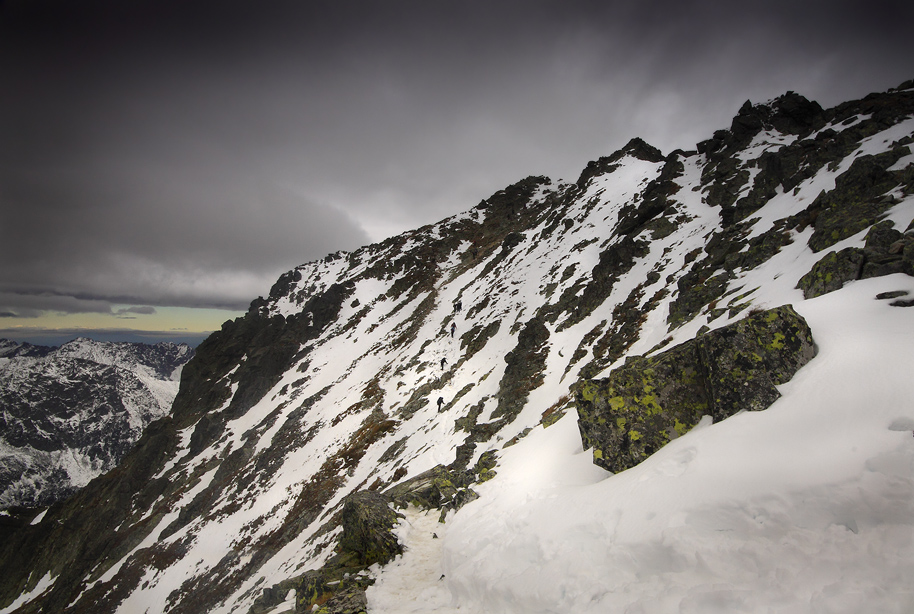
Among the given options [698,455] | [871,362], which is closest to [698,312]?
[871,362]

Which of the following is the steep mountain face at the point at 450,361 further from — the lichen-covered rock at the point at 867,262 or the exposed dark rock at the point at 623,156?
the exposed dark rock at the point at 623,156

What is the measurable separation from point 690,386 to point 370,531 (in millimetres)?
9917

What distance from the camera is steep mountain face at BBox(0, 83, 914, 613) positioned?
13605 mm

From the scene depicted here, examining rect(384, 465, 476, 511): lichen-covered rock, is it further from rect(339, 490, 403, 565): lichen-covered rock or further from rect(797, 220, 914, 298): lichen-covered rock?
rect(797, 220, 914, 298): lichen-covered rock

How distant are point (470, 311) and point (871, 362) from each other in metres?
37.9

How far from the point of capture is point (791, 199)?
20906 mm

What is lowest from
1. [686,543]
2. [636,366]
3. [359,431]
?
[359,431]

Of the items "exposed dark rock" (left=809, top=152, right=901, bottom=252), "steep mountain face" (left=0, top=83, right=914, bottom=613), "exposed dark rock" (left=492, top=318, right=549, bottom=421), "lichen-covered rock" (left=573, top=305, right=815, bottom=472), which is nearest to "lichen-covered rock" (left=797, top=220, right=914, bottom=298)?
"steep mountain face" (left=0, top=83, right=914, bottom=613)

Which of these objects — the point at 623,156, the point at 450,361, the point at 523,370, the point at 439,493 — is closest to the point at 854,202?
the point at 523,370

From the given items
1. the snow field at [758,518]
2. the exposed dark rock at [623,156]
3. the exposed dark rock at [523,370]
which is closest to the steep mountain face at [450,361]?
the exposed dark rock at [523,370]

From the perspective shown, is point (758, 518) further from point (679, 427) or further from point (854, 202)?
point (854, 202)

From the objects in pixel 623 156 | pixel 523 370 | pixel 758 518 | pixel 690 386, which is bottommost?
pixel 523 370

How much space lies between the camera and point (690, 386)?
857cm

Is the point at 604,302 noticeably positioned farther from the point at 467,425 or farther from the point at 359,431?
the point at 359,431
